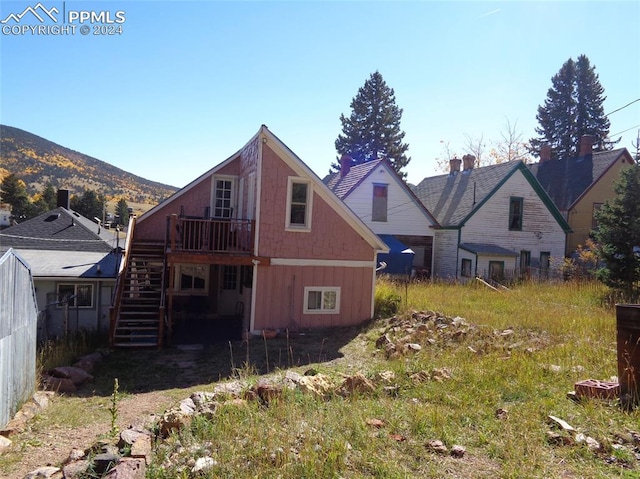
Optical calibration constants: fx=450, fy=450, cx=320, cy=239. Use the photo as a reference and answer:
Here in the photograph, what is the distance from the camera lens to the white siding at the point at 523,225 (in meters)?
25.4

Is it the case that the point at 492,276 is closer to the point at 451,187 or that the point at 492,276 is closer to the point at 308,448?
the point at 451,187

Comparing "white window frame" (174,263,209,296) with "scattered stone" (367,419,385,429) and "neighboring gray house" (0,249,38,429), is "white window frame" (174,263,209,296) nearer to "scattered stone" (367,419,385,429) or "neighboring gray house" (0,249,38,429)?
"neighboring gray house" (0,249,38,429)

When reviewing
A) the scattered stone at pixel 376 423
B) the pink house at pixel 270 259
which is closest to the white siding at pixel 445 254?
the pink house at pixel 270 259

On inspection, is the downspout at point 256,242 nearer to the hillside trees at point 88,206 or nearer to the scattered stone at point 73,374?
the scattered stone at point 73,374

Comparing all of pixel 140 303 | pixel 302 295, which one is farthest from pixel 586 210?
pixel 140 303

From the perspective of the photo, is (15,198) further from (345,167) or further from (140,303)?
(140,303)

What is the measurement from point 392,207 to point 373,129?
91.2 feet

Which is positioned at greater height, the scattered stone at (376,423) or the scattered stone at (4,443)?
the scattered stone at (376,423)

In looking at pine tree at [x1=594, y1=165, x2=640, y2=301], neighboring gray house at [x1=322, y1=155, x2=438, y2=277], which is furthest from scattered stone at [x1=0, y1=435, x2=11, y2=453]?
neighboring gray house at [x1=322, y1=155, x2=438, y2=277]

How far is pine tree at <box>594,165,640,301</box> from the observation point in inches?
621

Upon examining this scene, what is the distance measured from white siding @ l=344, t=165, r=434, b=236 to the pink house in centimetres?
1060

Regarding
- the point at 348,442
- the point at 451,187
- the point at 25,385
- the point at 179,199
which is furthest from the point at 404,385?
the point at 451,187

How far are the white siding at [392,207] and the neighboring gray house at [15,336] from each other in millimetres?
18120

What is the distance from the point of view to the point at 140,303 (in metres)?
13.5
